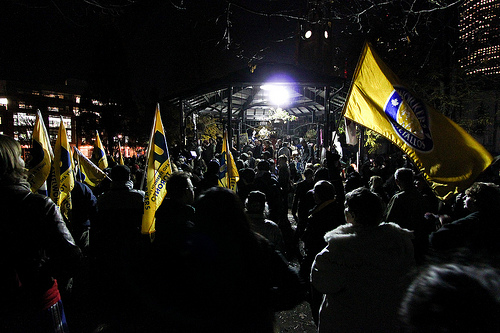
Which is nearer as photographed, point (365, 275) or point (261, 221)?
point (365, 275)

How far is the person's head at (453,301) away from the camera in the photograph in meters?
0.83

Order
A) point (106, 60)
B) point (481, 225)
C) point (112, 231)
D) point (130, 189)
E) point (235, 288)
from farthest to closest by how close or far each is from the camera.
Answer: point (106, 60) → point (130, 189) → point (112, 231) → point (481, 225) → point (235, 288)

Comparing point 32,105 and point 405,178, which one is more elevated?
point 32,105

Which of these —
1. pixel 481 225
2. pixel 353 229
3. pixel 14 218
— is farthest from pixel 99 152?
pixel 481 225

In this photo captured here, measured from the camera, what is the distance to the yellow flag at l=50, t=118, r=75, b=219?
466cm

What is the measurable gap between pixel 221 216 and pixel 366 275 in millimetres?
1174

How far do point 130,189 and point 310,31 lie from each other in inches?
318

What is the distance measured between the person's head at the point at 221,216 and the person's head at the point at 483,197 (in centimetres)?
234

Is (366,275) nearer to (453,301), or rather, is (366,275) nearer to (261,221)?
(453,301)

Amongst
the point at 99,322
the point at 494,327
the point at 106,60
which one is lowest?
the point at 99,322

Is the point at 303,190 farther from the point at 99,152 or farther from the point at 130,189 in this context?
the point at 99,152

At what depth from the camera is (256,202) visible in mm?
3555

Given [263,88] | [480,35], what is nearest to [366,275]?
[263,88]

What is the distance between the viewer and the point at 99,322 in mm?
3949
